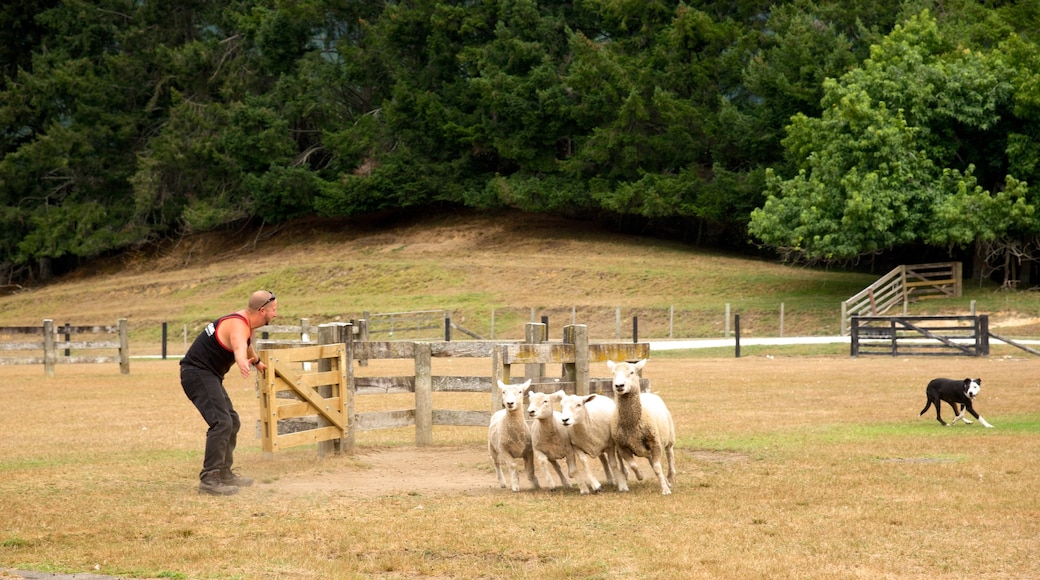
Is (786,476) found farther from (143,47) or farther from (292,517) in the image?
(143,47)

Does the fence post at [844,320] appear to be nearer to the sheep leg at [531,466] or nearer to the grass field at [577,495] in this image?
the grass field at [577,495]

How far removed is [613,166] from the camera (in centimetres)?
6450

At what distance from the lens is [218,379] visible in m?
12.1

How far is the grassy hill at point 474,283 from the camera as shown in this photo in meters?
49.0

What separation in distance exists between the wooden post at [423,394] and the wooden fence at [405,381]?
13mm

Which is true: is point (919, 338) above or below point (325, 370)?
below

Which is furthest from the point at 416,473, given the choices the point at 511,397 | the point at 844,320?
the point at 844,320

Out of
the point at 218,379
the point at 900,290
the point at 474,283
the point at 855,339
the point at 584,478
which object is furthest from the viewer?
the point at 474,283

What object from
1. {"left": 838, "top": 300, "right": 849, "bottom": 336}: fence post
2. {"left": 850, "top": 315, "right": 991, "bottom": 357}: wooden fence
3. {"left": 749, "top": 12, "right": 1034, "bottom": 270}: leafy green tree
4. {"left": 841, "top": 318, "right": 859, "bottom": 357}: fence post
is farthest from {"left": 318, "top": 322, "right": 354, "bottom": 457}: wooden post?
{"left": 749, "top": 12, "right": 1034, "bottom": 270}: leafy green tree

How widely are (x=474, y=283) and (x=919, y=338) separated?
29.3 metres

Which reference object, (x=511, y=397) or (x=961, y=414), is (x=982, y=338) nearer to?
(x=961, y=414)

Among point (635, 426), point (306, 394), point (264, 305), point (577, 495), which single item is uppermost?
point (264, 305)

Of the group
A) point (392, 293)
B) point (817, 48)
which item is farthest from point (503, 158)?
point (817, 48)

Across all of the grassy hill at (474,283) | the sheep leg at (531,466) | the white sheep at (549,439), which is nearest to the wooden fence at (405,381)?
the sheep leg at (531,466)
